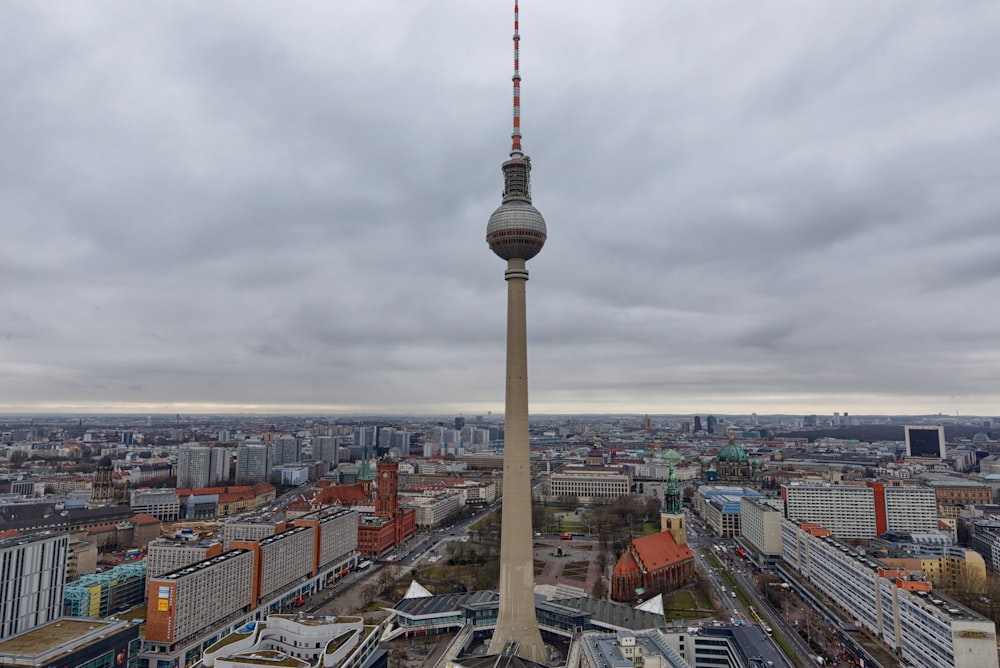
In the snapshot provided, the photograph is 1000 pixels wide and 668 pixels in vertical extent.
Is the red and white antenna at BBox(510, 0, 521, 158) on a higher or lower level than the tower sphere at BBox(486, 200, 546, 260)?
higher

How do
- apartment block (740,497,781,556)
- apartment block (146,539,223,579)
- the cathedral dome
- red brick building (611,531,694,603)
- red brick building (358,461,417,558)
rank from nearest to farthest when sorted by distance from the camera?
1. red brick building (611,531,694,603)
2. apartment block (146,539,223,579)
3. apartment block (740,497,781,556)
4. red brick building (358,461,417,558)
5. the cathedral dome

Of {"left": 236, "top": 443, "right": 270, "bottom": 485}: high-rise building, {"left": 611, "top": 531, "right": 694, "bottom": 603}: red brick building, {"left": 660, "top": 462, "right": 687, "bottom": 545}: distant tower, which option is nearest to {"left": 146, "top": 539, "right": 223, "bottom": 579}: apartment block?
{"left": 611, "top": 531, "right": 694, "bottom": 603}: red brick building

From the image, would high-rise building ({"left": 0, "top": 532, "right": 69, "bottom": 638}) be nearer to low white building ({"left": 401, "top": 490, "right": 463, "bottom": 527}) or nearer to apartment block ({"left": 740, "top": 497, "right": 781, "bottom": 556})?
low white building ({"left": 401, "top": 490, "right": 463, "bottom": 527})

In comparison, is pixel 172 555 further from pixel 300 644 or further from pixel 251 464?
pixel 251 464

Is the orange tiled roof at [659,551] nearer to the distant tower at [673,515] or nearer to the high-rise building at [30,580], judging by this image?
the distant tower at [673,515]

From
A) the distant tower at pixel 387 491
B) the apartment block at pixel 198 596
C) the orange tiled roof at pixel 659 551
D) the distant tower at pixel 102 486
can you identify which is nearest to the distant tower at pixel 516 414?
the apartment block at pixel 198 596

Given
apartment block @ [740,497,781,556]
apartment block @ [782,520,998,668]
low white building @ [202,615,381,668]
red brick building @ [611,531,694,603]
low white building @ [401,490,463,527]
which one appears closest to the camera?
low white building @ [202,615,381,668]
